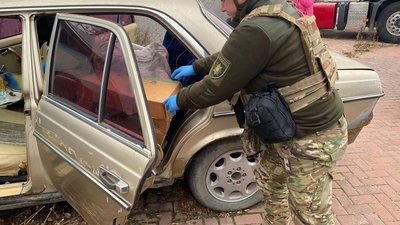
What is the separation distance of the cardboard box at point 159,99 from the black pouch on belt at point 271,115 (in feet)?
2.08

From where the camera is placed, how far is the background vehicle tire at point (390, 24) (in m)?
8.88

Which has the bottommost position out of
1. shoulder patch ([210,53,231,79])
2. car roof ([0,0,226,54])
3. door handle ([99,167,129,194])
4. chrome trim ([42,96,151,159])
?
door handle ([99,167,129,194])

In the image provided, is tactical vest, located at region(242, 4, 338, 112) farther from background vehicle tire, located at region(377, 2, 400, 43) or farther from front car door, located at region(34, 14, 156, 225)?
background vehicle tire, located at region(377, 2, 400, 43)

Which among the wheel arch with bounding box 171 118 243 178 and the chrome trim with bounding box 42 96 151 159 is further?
the wheel arch with bounding box 171 118 243 178

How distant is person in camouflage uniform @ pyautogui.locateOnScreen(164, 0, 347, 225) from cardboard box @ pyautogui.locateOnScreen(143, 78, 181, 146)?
0.51 feet

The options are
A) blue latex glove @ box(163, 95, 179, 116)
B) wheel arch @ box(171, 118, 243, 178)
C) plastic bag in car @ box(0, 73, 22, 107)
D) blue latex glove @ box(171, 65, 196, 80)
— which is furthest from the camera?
plastic bag in car @ box(0, 73, 22, 107)

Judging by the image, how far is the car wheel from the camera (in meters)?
2.65

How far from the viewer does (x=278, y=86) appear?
1.79 meters

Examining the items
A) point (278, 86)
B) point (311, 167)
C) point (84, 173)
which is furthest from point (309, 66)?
point (84, 173)

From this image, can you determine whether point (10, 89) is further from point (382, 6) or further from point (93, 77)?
point (382, 6)

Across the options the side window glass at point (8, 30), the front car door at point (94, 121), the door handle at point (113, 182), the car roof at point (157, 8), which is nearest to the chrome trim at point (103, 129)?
the front car door at point (94, 121)

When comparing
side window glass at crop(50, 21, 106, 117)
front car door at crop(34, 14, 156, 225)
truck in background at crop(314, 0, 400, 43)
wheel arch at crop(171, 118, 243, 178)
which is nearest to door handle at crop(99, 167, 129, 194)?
front car door at crop(34, 14, 156, 225)

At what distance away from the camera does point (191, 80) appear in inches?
104

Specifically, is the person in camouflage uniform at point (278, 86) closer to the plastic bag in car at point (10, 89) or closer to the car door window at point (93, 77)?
the car door window at point (93, 77)
